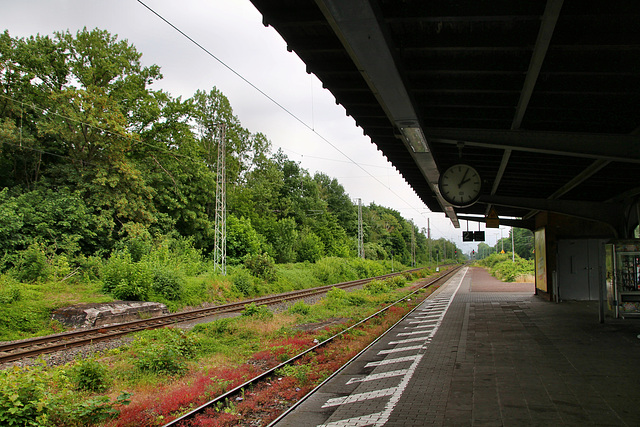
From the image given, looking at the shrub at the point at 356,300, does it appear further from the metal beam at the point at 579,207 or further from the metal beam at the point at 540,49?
the metal beam at the point at 540,49

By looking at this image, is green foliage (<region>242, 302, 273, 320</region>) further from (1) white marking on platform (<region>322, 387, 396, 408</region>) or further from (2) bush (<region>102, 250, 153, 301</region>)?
(1) white marking on platform (<region>322, 387, 396, 408</region>)

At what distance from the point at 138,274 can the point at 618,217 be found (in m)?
16.3

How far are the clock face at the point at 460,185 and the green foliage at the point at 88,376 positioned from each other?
23.7 feet

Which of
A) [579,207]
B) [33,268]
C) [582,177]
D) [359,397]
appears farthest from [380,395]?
[33,268]

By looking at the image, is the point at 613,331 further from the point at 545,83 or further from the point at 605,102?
the point at 545,83

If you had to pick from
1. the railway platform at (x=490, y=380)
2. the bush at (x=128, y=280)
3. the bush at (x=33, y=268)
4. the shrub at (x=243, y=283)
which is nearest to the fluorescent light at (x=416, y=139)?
the railway platform at (x=490, y=380)

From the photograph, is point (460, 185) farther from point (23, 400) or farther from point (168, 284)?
point (168, 284)

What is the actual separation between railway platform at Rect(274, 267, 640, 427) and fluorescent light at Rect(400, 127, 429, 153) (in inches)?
155

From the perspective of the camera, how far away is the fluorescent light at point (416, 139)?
24.0ft

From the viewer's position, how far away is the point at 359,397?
6309mm

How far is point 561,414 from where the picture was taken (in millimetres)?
5223

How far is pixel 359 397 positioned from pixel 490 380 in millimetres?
2096

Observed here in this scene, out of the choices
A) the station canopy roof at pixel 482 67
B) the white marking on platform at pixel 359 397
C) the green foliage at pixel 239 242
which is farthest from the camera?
the green foliage at pixel 239 242

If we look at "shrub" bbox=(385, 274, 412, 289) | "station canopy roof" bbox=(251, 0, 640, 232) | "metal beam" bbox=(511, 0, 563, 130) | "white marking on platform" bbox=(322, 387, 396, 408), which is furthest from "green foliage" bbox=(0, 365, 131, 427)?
"shrub" bbox=(385, 274, 412, 289)
